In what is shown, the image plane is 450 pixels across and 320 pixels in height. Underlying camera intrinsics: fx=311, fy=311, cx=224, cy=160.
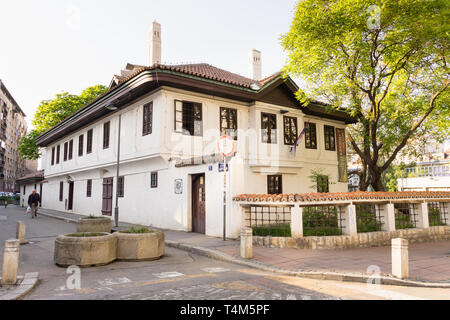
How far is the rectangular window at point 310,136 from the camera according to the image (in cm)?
1953

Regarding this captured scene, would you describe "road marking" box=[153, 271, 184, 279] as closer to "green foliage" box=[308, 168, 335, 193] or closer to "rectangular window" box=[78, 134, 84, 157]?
"green foliage" box=[308, 168, 335, 193]

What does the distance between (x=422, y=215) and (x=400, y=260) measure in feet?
23.9

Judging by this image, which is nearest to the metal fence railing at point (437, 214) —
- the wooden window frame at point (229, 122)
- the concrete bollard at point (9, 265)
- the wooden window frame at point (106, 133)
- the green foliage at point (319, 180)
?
the green foliage at point (319, 180)

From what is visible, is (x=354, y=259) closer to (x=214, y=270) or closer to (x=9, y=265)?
(x=214, y=270)

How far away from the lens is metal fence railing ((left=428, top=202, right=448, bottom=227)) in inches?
503

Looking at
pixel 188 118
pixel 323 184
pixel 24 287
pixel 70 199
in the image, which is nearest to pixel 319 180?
pixel 323 184

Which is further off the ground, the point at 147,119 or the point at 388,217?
the point at 147,119

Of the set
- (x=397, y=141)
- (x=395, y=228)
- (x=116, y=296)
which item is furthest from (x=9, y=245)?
(x=397, y=141)

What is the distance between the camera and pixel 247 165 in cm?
1612

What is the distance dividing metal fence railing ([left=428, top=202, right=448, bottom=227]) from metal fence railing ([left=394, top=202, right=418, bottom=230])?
986mm

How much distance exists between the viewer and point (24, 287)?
5359mm

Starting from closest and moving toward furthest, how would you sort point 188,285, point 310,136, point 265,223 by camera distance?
point 188,285, point 265,223, point 310,136

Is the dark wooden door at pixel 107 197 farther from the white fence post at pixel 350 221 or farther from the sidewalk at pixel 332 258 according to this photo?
the white fence post at pixel 350 221

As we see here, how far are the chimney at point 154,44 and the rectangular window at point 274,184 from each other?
10.1m
